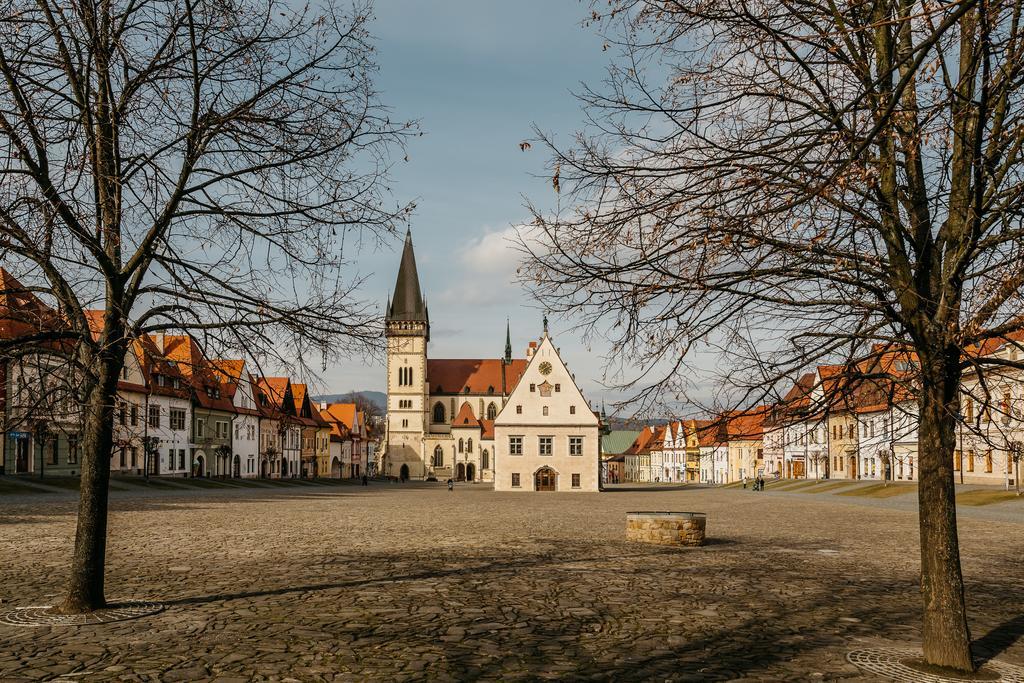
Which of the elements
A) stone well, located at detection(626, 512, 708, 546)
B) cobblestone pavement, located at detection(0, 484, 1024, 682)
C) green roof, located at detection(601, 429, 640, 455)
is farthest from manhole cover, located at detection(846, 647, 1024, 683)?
green roof, located at detection(601, 429, 640, 455)

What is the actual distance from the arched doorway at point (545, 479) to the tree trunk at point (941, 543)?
196 ft

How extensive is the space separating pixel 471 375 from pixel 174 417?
6565 centimetres

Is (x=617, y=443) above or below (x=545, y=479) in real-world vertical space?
below

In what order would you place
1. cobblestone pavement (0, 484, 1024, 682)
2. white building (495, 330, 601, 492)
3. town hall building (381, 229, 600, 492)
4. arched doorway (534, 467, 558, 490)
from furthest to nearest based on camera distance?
Answer: town hall building (381, 229, 600, 492) < arched doorway (534, 467, 558, 490) < white building (495, 330, 601, 492) < cobblestone pavement (0, 484, 1024, 682)

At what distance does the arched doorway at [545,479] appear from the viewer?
6744cm

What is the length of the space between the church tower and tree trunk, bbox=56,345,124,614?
4291 inches

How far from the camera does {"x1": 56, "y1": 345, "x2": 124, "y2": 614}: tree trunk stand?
9.84 meters

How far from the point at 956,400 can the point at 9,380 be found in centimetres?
965

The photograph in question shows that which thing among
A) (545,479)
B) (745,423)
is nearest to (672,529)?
(745,423)

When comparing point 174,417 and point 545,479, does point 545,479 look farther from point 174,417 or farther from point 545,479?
point 174,417

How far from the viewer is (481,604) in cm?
1130

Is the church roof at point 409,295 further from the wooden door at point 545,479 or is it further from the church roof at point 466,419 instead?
the wooden door at point 545,479

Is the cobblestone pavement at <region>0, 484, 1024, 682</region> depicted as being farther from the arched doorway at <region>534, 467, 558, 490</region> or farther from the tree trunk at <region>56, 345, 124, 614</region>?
the arched doorway at <region>534, 467, 558, 490</region>

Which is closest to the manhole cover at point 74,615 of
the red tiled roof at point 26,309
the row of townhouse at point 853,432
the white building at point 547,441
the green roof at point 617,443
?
the red tiled roof at point 26,309
